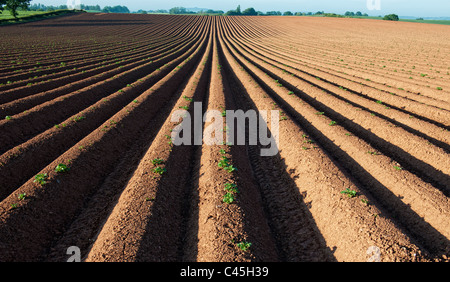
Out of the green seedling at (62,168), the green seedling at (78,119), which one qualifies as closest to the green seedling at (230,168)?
the green seedling at (62,168)

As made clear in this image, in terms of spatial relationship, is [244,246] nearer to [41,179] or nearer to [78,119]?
[41,179]

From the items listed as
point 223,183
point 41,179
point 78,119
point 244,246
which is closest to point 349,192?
point 244,246

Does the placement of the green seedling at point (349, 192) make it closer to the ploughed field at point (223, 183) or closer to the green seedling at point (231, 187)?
the ploughed field at point (223, 183)

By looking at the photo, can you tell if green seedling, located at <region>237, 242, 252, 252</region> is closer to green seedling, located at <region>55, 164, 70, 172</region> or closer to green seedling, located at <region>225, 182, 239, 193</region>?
green seedling, located at <region>225, 182, 239, 193</region>

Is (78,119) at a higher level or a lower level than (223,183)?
higher

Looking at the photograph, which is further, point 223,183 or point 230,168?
point 230,168

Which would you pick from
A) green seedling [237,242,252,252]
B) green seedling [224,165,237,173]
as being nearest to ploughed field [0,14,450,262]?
green seedling [237,242,252,252]

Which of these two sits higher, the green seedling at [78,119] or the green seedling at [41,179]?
the green seedling at [78,119]

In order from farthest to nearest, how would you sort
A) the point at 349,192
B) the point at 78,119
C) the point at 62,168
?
the point at 78,119 < the point at 62,168 < the point at 349,192

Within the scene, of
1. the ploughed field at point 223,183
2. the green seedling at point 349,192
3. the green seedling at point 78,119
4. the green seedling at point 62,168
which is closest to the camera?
the ploughed field at point 223,183

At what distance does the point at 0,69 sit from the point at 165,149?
2292cm

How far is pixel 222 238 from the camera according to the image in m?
6.75
